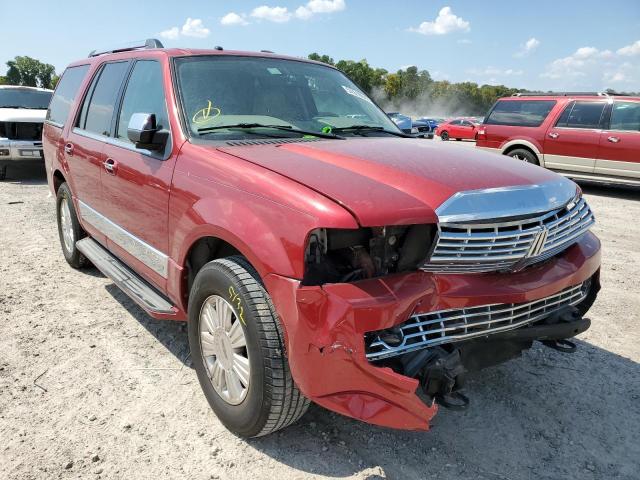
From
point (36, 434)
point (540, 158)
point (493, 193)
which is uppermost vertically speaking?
point (493, 193)

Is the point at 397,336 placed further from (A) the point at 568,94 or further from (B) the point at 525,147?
(A) the point at 568,94

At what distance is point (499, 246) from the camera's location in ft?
7.57

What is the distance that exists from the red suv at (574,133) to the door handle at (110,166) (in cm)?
910

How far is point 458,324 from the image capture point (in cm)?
229

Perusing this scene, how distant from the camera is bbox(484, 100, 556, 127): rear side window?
10.7 meters

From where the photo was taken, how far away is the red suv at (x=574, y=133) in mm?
9594

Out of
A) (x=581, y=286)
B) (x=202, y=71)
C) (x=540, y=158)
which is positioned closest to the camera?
(x=581, y=286)

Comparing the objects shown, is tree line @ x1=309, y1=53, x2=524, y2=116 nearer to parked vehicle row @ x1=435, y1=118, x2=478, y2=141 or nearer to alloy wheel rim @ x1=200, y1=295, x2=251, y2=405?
parked vehicle row @ x1=435, y1=118, x2=478, y2=141

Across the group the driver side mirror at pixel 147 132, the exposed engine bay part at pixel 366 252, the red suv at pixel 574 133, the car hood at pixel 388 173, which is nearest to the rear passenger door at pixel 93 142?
the driver side mirror at pixel 147 132

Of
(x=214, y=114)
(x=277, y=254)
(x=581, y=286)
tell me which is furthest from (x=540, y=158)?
(x=277, y=254)

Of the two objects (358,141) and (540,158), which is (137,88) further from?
(540,158)

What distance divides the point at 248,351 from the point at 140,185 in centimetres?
151

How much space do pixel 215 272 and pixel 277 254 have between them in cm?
48

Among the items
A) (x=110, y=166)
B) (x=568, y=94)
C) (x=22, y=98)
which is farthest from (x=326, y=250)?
(x=22, y=98)
